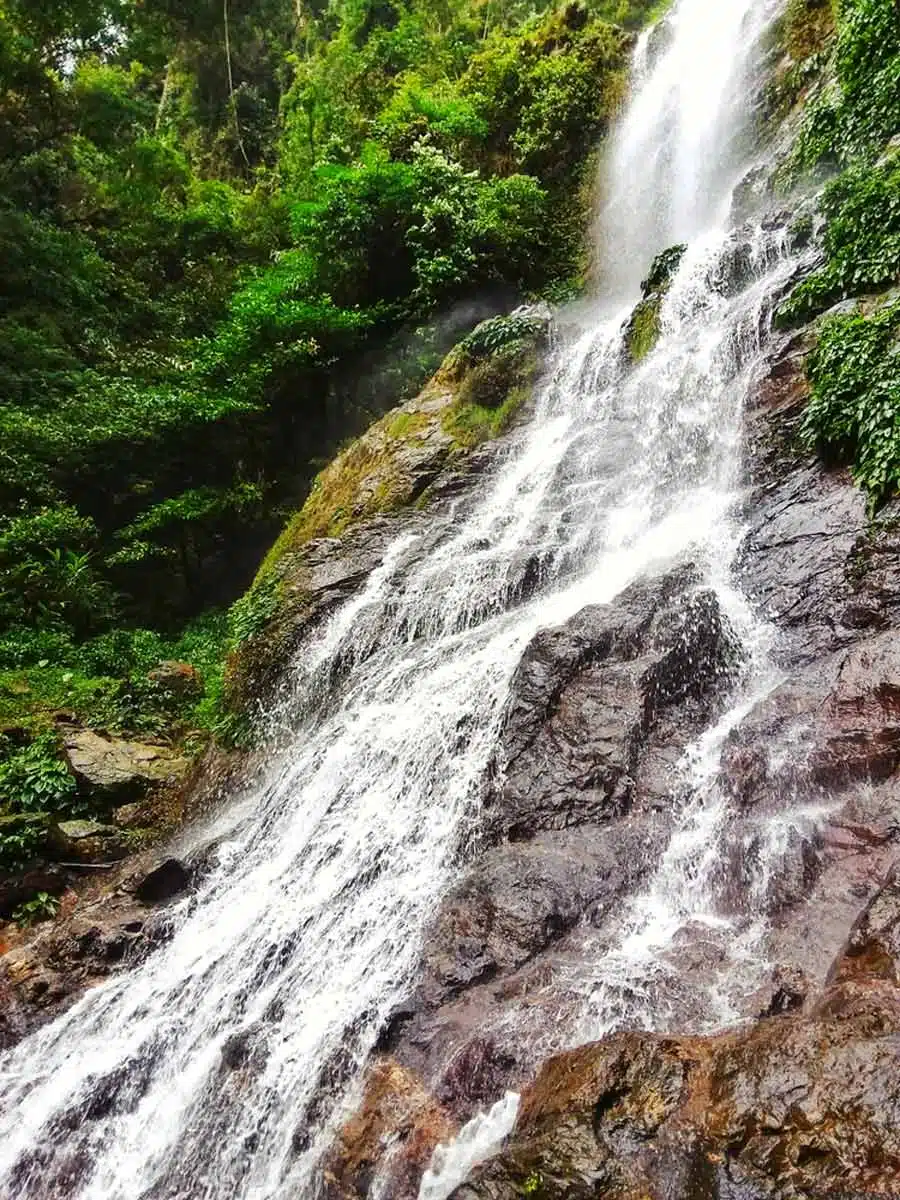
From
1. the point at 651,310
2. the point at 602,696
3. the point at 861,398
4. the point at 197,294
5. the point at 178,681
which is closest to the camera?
the point at 602,696

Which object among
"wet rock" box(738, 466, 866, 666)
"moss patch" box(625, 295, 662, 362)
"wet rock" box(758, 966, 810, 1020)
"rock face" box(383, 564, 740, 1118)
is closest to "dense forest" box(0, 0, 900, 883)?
"wet rock" box(738, 466, 866, 666)

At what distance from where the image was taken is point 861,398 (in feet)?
23.9

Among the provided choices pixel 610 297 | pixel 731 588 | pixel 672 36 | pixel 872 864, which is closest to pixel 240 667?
pixel 731 588

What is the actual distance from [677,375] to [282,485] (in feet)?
28.9

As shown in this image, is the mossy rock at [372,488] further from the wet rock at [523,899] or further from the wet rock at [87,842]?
the wet rock at [523,899]

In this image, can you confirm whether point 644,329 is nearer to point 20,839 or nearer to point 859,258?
point 859,258

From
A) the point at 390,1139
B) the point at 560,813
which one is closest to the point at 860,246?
the point at 560,813

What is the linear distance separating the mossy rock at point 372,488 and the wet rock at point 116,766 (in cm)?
115

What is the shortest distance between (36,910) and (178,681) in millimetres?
4125

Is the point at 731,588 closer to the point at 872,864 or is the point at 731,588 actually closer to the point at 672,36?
the point at 872,864

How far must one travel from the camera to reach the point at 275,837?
738 centimetres

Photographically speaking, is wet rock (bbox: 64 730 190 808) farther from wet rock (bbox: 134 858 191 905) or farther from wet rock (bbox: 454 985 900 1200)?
wet rock (bbox: 454 985 900 1200)

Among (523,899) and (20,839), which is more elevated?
(20,839)

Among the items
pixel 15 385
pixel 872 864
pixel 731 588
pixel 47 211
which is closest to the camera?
pixel 872 864
